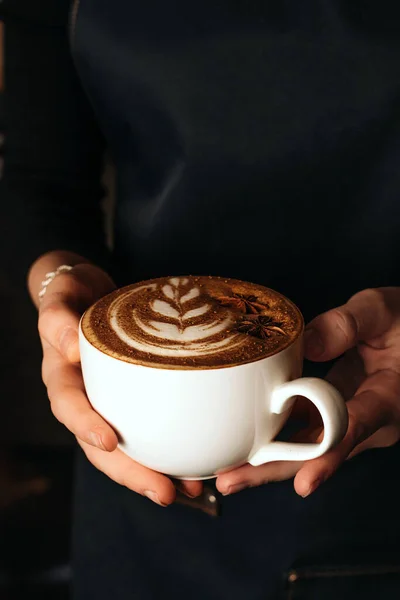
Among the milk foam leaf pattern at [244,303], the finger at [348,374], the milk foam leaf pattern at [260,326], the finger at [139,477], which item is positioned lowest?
the finger at [348,374]

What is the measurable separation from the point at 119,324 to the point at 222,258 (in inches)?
14.1

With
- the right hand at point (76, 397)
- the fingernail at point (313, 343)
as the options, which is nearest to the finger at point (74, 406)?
the right hand at point (76, 397)

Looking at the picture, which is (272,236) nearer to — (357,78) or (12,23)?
(357,78)

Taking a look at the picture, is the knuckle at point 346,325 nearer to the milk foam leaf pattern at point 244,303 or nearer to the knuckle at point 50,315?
the milk foam leaf pattern at point 244,303

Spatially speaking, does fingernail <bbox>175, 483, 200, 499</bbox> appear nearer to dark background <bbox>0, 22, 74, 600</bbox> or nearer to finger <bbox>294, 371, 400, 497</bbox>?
finger <bbox>294, 371, 400, 497</bbox>

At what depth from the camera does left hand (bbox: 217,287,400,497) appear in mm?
699

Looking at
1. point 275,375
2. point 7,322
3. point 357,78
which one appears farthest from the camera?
point 7,322

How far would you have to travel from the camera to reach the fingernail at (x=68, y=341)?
71cm

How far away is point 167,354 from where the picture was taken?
1.98 feet

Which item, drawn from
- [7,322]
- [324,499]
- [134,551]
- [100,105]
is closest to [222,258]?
[100,105]

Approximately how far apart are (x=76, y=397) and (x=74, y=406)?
0.01 metres

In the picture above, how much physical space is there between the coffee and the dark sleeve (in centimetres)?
37

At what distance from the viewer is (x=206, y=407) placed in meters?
0.58

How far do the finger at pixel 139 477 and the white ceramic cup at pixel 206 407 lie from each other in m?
0.03
